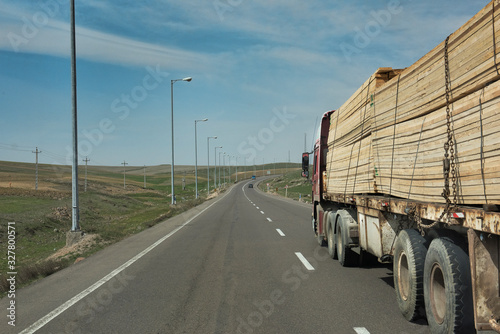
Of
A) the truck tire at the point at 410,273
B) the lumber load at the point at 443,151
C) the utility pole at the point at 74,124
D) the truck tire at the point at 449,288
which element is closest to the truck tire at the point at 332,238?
the lumber load at the point at 443,151

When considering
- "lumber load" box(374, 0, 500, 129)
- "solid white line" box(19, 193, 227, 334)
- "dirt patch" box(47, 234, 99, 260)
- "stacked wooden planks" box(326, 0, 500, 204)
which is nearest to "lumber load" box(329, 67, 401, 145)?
"stacked wooden planks" box(326, 0, 500, 204)

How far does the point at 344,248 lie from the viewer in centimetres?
855

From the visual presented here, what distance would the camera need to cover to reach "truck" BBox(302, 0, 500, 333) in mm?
3559

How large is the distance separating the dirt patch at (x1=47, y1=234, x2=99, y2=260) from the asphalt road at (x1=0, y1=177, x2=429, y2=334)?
4.51ft

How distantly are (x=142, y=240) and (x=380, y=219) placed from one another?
9391 millimetres

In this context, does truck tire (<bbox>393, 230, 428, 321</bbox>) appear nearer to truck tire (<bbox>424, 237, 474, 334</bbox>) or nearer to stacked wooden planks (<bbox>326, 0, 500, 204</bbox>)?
truck tire (<bbox>424, 237, 474, 334</bbox>)

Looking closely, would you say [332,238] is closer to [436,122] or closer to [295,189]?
[436,122]

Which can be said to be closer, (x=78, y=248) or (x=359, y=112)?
(x=359, y=112)

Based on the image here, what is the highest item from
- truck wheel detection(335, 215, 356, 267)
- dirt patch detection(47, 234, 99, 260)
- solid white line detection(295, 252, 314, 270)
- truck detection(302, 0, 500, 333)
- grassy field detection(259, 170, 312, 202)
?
truck detection(302, 0, 500, 333)

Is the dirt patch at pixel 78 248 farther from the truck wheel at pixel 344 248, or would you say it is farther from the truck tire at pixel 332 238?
the truck wheel at pixel 344 248

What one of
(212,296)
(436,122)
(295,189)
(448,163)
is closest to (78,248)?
(212,296)

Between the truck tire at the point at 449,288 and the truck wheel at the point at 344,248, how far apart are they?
12.9 ft

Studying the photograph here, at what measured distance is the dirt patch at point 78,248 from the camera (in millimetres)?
11820

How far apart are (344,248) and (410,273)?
363 cm
